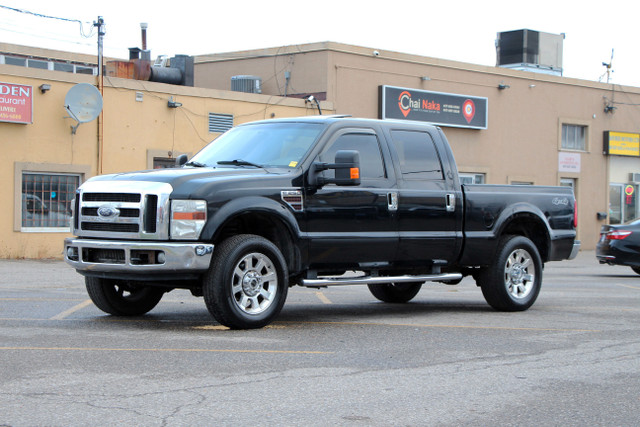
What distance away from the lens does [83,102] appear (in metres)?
23.1

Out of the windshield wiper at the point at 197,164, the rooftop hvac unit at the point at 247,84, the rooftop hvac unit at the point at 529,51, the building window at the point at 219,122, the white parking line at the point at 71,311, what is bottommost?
the white parking line at the point at 71,311

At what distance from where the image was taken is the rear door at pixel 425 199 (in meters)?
10.7

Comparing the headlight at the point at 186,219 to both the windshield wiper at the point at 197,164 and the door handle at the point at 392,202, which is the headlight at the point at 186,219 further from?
the door handle at the point at 392,202

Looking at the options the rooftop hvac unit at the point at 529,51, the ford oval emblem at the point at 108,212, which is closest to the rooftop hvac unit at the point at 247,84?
the rooftop hvac unit at the point at 529,51

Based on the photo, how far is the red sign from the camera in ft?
73.3

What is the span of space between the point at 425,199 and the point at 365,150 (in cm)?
89

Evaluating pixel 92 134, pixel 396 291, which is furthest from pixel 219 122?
pixel 396 291

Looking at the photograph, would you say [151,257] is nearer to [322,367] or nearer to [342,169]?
[342,169]

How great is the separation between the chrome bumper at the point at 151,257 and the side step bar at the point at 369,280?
1378mm

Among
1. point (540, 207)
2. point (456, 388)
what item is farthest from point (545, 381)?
point (540, 207)

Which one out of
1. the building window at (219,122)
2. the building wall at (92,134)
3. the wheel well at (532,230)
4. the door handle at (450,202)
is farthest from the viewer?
the building window at (219,122)

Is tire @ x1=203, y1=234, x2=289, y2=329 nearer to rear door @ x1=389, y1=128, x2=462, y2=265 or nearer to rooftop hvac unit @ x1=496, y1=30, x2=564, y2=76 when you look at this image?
rear door @ x1=389, y1=128, x2=462, y2=265

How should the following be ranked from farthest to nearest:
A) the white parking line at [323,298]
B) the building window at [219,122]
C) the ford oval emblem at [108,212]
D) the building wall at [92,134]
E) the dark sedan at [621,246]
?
the building window at [219,122], the building wall at [92,134], the dark sedan at [621,246], the white parking line at [323,298], the ford oval emblem at [108,212]

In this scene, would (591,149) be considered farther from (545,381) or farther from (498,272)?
(545,381)
